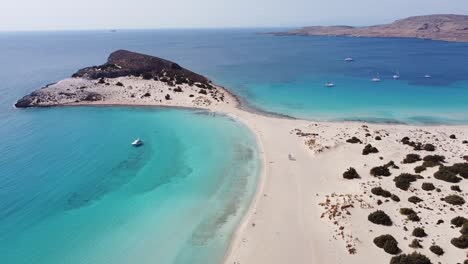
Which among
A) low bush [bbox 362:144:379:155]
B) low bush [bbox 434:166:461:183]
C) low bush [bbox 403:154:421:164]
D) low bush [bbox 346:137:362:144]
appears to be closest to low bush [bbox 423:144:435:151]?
low bush [bbox 403:154:421:164]

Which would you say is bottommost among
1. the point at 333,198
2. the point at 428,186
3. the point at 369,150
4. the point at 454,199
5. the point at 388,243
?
the point at 333,198

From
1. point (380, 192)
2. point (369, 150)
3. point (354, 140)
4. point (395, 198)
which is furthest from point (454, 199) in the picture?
point (354, 140)

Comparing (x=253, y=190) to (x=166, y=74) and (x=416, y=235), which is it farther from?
(x=166, y=74)

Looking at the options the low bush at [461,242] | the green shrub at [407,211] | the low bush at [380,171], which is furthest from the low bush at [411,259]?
the low bush at [380,171]

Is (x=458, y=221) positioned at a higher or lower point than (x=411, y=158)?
higher

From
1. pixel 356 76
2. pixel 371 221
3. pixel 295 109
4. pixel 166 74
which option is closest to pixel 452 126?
pixel 295 109

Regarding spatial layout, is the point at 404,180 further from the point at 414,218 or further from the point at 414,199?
the point at 414,218
